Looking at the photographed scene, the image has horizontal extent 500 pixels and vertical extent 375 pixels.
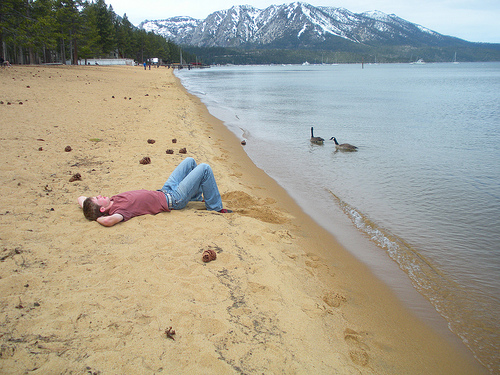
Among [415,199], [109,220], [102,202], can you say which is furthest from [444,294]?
[102,202]

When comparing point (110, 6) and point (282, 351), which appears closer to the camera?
point (282, 351)

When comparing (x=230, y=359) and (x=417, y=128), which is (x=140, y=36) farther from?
(x=230, y=359)

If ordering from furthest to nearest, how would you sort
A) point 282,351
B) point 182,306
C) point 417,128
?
1. point 417,128
2. point 182,306
3. point 282,351

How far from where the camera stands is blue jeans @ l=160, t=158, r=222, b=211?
5.18 metres

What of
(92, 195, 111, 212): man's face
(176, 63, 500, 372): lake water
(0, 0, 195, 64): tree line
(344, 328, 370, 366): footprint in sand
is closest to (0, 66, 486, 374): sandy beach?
(344, 328, 370, 366): footprint in sand

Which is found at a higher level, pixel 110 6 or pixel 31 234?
pixel 110 6

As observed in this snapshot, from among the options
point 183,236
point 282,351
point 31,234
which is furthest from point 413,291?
point 31,234

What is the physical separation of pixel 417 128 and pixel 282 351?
57.7 feet

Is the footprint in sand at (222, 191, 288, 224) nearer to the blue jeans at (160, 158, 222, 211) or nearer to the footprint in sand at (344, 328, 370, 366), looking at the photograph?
the blue jeans at (160, 158, 222, 211)

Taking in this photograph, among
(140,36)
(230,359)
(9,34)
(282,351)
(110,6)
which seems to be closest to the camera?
(230,359)

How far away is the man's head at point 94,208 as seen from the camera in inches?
175

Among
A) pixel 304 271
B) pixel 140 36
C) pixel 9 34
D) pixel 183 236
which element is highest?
pixel 140 36

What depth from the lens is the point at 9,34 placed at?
30828mm

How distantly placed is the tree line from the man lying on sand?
3071 cm
